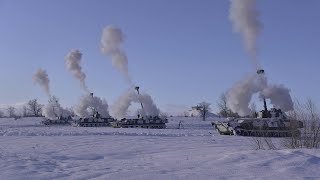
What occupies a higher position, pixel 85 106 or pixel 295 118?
pixel 85 106

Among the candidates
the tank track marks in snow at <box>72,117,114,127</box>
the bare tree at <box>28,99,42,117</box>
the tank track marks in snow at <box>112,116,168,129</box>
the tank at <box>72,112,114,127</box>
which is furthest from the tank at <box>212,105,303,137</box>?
the bare tree at <box>28,99,42,117</box>

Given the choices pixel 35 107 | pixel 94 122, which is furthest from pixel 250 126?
pixel 35 107

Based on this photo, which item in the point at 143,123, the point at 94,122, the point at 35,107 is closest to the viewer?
the point at 143,123

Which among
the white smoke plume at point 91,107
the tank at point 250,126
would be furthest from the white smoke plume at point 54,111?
the tank at point 250,126

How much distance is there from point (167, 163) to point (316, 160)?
4107mm

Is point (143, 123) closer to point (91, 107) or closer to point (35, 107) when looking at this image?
point (91, 107)

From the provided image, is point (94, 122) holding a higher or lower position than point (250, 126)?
higher

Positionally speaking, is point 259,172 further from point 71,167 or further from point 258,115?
point 258,115

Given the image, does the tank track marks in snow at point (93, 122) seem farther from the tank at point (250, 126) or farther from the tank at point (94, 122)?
the tank at point (250, 126)

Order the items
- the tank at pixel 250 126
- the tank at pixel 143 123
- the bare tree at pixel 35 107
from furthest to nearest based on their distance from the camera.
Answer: the bare tree at pixel 35 107
the tank at pixel 143 123
the tank at pixel 250 126

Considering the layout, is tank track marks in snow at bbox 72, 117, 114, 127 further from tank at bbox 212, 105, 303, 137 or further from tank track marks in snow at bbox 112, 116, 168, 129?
tank at bbox 212, 105, 303, 137

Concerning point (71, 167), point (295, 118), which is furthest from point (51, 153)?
point (295, 118)

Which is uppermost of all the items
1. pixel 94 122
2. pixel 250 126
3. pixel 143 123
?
pixel 94 122

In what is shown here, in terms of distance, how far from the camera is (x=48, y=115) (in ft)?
345
